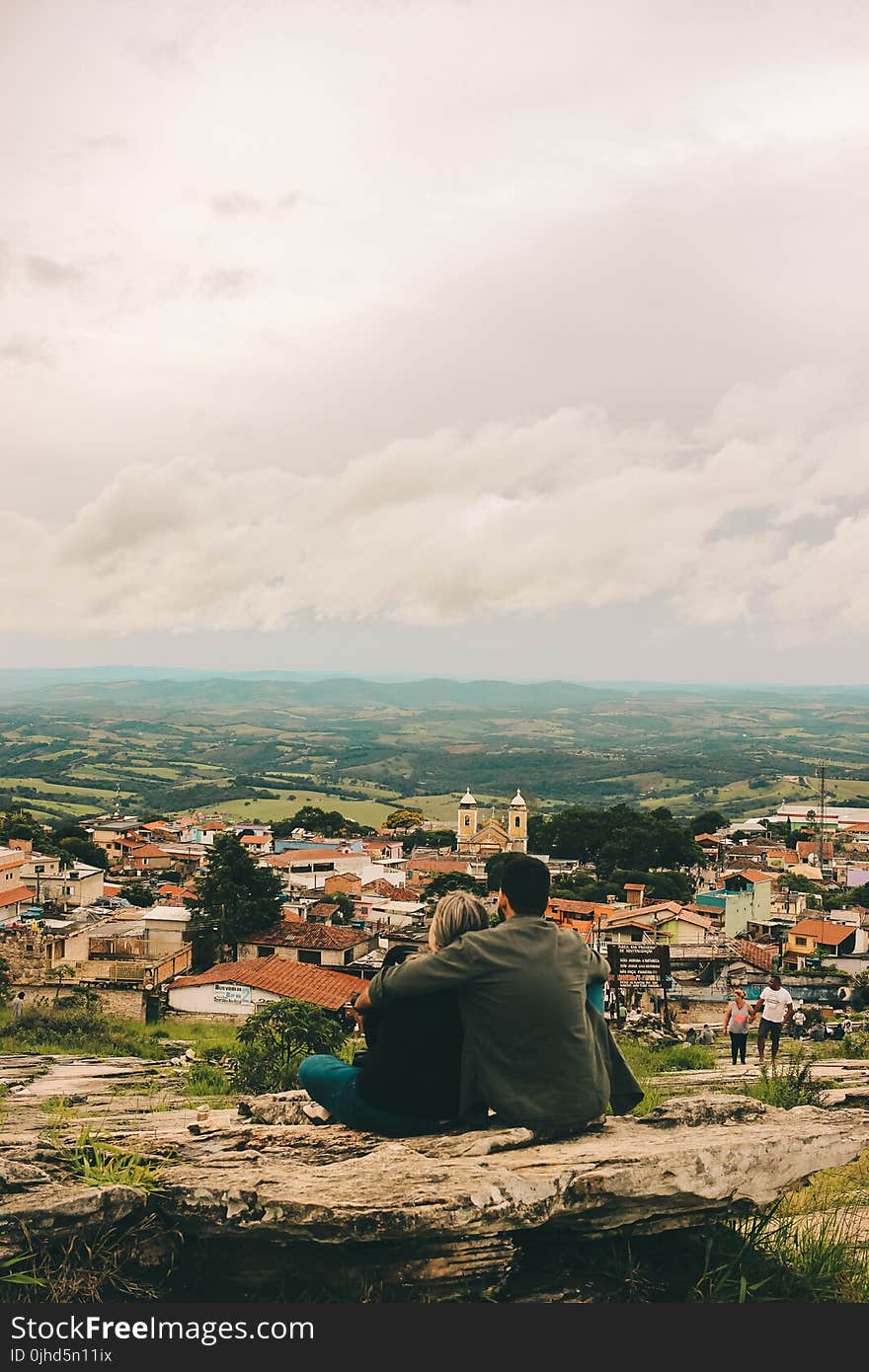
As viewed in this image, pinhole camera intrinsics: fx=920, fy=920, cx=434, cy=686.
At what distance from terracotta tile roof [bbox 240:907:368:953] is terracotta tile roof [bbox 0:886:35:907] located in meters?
11.4

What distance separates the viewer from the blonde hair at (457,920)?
360 cm

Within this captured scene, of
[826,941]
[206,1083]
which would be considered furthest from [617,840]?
[206,1083]

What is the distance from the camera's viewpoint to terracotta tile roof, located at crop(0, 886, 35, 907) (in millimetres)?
34906

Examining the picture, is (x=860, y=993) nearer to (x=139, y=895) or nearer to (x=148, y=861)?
(x=139, y=895)

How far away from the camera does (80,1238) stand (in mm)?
3158

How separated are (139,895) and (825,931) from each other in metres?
28.9

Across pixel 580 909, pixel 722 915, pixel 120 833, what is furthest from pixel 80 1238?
pixel 120 833

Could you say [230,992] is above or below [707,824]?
above

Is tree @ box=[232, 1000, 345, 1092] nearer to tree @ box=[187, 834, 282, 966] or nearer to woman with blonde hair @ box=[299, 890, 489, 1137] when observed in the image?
woman with blonde hair @ box=[299, 890, 489, 1137]

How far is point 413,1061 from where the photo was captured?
11.7 ft

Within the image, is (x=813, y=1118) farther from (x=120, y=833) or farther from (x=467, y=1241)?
(x=120, y=833)

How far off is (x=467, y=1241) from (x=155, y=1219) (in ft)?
3.65

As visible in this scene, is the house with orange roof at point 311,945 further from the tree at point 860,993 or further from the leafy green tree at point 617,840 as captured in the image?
the leafy green tree at point 617,840

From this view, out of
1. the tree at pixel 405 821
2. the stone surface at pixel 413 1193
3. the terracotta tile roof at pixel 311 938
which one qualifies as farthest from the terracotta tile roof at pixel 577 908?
the tree at pixel 405 821
